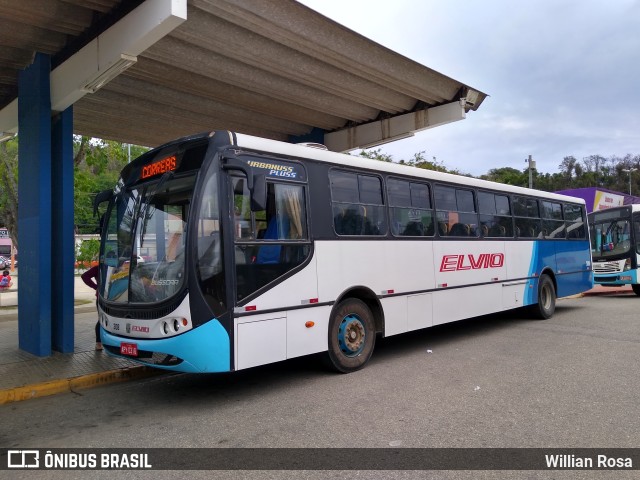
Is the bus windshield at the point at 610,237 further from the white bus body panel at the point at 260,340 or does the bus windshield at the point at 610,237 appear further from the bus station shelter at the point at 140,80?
the white bus body panel at the point at 260,340

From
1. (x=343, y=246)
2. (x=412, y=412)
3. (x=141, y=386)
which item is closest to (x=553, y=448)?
(x=412, y=412)

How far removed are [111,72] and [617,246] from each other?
1620cm

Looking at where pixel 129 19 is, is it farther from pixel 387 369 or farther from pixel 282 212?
pixel 387 369

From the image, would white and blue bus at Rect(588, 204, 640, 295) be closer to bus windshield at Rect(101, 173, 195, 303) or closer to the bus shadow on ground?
the bus shadow on ground

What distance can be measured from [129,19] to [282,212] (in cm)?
330

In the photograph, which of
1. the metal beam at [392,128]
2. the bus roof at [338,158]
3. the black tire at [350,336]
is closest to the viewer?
the bus roof at [338,158]

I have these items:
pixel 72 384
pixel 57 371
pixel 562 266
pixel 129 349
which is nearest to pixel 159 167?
pixel 129 349

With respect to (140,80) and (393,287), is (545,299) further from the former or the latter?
(140,80)

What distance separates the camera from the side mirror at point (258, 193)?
525cm

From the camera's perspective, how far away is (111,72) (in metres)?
6.93

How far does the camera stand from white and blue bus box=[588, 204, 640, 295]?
1586cm

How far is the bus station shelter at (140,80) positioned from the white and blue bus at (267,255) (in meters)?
1.73

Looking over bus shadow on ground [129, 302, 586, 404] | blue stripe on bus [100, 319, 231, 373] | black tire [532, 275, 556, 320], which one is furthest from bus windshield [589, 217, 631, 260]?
blue stripe on bus [100, 319, 231, 373]

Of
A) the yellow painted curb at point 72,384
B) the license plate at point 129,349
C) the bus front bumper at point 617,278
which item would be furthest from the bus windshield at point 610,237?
the license plate at point 129,349
